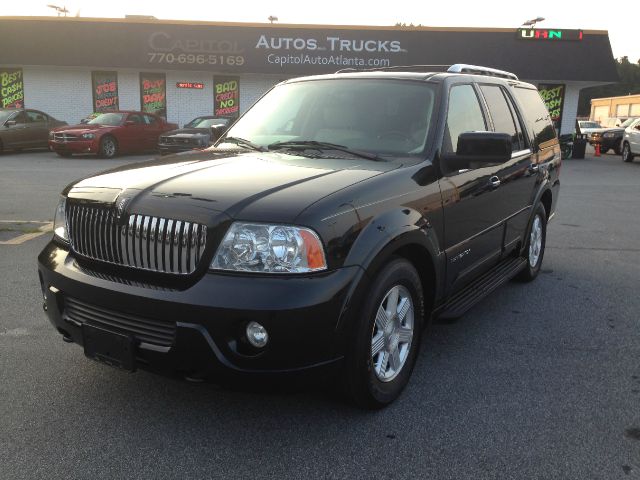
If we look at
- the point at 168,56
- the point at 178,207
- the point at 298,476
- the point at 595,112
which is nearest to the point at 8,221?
the point at 178,207

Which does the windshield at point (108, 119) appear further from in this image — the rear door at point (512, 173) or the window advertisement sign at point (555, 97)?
the window advertisement sign at point (555, 97)

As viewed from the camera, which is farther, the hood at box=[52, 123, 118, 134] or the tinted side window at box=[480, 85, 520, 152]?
the hood at box=[52, 123, 118, 134]

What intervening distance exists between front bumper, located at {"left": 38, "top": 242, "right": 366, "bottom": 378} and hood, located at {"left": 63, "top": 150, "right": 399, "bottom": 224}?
31cm

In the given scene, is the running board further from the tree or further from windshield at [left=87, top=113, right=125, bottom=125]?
the tree

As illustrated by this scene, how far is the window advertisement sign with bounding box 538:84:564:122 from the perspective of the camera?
82.2 ft

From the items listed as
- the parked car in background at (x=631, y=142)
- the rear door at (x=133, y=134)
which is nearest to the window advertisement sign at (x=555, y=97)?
the parked car in background at (x=631, y=142)

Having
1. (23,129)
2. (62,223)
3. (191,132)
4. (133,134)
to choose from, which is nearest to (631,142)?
(191,132)

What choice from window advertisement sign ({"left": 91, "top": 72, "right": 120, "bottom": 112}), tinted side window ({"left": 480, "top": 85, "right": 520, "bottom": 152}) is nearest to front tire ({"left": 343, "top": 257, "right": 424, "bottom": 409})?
tinted side window ({"left": 480, "top": 85, "right": 520, "bottom": 152})

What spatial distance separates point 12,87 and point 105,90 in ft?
13.2

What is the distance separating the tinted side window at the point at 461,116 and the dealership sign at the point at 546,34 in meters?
22.0

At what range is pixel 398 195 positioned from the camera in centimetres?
314

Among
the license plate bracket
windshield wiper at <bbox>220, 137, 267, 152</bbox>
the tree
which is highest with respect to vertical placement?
the tree

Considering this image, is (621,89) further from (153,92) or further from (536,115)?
(536,115)

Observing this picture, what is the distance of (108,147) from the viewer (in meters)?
18.8
